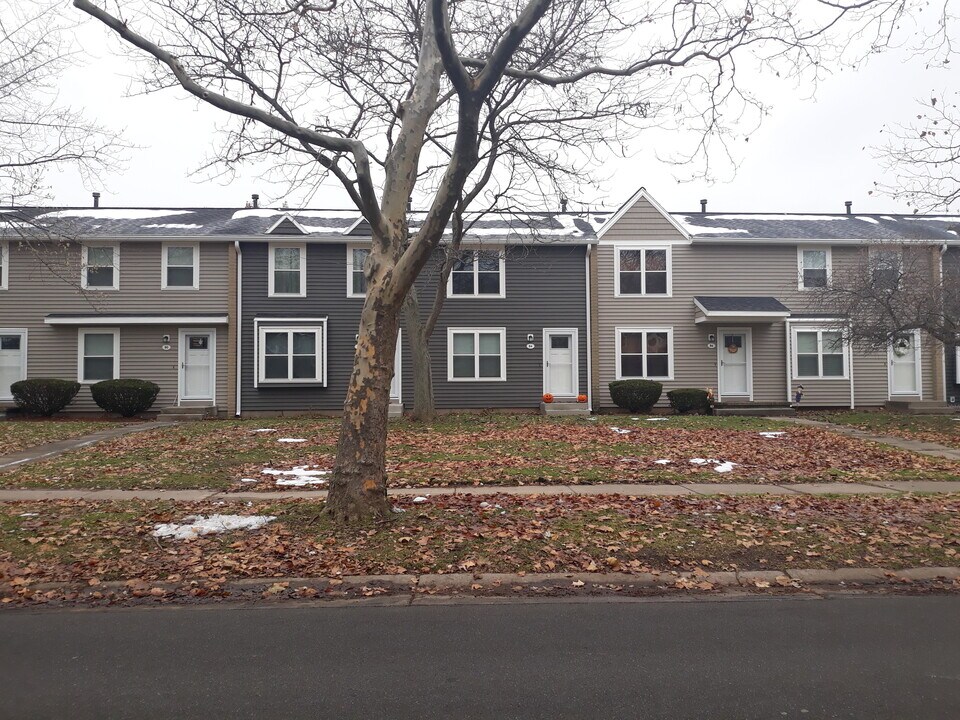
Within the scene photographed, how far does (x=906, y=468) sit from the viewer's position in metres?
12.3

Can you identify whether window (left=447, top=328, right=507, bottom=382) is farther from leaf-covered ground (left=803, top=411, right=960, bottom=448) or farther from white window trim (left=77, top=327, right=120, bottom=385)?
white window trim (left=77, top=327, right=120, bottom=385)

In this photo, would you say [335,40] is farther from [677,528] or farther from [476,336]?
[476,336]

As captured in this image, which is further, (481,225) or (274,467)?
(481,225)

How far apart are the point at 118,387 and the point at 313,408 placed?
5722mm

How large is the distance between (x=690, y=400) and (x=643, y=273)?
180 inches

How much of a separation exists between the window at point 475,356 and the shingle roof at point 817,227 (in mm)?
7620

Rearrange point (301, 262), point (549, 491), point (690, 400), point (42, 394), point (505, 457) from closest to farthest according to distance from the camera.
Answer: point (549, 491) → point (505, 457) → point (42, 394) → point (690, 400) → point (301, 262)

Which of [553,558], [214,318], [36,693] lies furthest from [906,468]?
[214,318]

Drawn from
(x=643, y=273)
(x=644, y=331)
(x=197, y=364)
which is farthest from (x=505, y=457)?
(x=197, y=364)

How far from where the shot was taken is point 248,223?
2466 cm

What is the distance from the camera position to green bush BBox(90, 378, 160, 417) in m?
21.7

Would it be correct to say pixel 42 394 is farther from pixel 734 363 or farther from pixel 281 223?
pixel 734 363

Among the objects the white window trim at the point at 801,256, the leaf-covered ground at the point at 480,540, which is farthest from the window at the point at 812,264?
the leaf-covered ground at the point at 480,540

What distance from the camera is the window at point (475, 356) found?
24.0 metres
